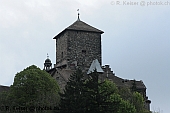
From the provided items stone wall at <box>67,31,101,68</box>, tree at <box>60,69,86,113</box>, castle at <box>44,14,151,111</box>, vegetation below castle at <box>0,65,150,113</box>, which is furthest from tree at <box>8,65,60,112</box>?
stone wall at <box>67,31,101,68</box>

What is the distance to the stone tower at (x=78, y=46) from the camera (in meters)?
67.2

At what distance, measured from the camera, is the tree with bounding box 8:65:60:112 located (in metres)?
44.1

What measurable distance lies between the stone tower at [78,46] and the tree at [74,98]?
895 inches

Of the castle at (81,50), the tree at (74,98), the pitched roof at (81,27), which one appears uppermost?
the pitched roof at (81,27)

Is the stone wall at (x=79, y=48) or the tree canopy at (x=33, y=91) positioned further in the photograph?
the stone wall at (x=79, y=48)

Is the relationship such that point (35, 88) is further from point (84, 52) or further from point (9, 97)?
point (84, 52)

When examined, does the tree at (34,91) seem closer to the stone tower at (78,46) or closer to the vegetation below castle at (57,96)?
the vegetation below castle at (57,96)

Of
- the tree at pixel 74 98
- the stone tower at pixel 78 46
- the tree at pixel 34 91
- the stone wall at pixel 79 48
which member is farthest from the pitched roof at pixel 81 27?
the tree at pixel 74 98

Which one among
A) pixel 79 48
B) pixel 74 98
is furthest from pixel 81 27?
pixel 74 98

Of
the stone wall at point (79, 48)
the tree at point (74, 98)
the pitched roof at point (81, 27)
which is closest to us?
the tree at point (74, 98)

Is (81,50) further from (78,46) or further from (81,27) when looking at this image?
(81,27)

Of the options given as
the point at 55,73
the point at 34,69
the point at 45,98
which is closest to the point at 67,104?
the point at 45,98

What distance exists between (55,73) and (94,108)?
20.8 m

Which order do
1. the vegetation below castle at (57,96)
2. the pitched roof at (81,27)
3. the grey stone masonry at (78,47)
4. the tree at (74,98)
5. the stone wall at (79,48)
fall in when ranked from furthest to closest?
1. the pitched roof at (81,27)
2. the stone wall at (79,48)
3. the grey stone masonry at (78,47)
4. the vegetation below castle at (57,96)
5. the tree at (74,98)
